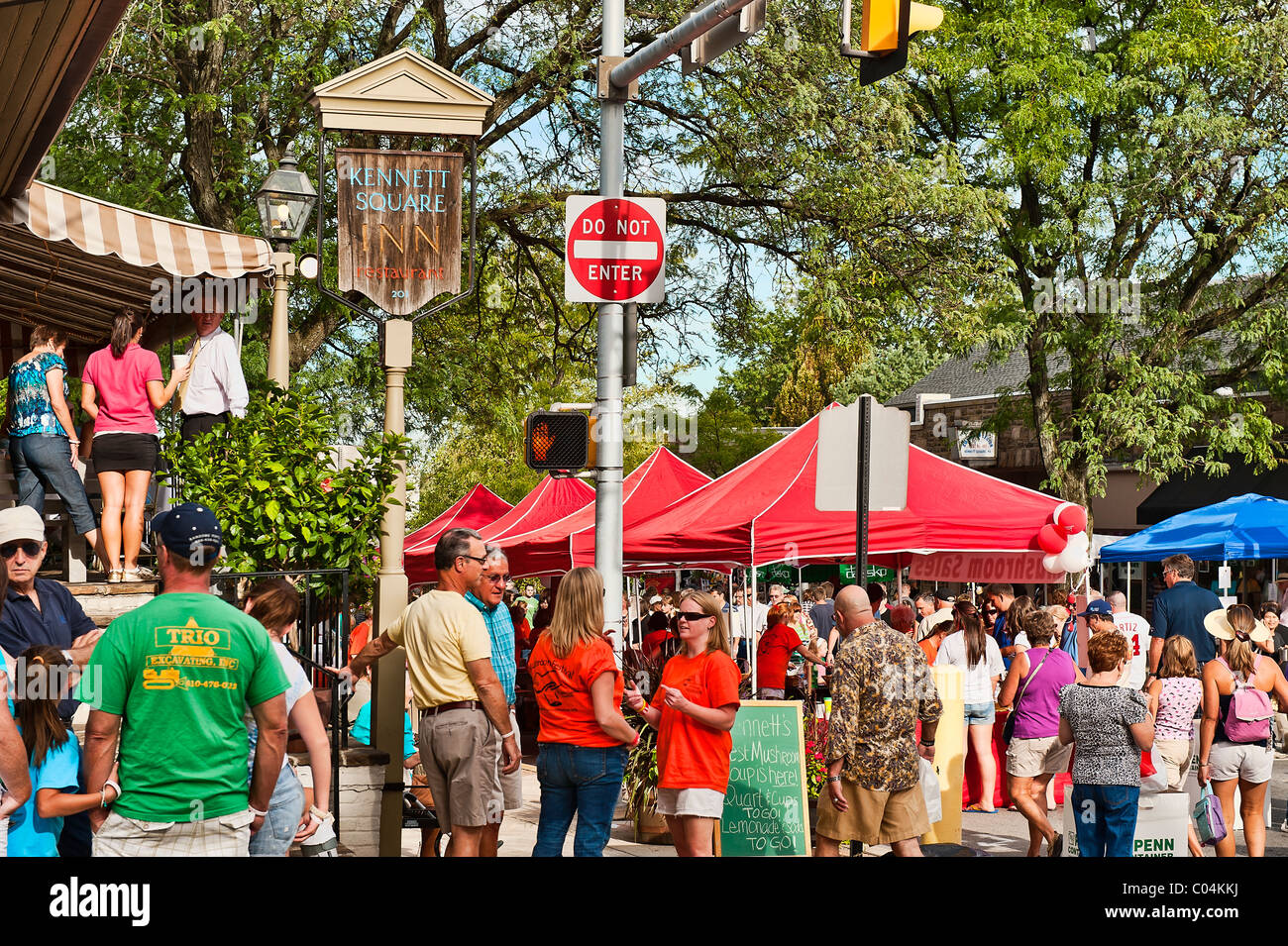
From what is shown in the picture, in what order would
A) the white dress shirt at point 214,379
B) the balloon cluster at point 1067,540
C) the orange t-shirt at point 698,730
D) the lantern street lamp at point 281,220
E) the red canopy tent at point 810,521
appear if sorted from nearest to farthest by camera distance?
the orange t-shirt at point 698,730, the white dress shirt at point 214,379, the lantern street lamp at point 281,220, the red canopy tent at point 810,521, the balloon cluster at point 1067,540

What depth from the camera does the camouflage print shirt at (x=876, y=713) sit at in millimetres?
7352

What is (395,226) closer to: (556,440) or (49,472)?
(556,440)

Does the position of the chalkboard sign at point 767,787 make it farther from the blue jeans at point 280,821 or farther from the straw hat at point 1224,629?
the blue jeans at point 280,821

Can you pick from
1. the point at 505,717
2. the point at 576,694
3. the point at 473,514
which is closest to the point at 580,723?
the point at 576,694

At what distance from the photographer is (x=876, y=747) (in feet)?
24.2

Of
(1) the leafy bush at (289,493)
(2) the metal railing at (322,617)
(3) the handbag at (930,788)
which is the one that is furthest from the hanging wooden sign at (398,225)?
(3) the handbag at (930,788)

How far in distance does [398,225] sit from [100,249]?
1.78 m

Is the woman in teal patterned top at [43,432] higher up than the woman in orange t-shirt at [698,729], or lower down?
higher up

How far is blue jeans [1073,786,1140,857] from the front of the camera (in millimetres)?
7199

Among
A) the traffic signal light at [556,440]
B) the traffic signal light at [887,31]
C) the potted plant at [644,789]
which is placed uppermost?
the traffic signal light at [887,31]

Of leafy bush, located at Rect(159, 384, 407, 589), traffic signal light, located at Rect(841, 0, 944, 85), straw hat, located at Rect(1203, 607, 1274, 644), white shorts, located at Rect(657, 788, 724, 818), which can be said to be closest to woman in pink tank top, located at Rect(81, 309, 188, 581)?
leafy bush, located at Rect(159, 384, 407, 589)

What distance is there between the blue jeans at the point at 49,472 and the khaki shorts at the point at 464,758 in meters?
3.33

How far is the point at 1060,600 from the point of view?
13.4m
